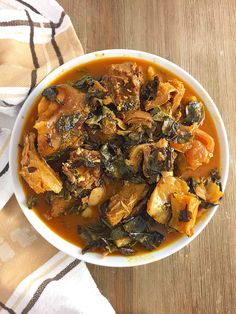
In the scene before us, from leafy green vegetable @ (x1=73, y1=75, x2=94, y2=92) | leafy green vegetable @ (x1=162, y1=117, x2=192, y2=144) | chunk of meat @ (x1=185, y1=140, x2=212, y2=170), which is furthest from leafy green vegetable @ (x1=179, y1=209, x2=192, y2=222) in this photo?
leafy green vegetable @ (x1=73, y1=75, x2=94, y2=92)

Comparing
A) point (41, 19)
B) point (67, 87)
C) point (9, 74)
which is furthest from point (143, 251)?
point (41, 19)

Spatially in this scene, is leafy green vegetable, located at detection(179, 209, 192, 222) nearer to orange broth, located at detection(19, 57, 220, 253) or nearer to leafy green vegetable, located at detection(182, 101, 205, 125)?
orange broth, located at detection(19, 57, 220, 253)

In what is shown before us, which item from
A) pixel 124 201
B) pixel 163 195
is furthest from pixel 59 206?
pixel 163 195

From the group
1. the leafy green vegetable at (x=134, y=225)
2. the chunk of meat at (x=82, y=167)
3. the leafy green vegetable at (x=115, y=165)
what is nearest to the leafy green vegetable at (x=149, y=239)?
the leafy green vegetable at (x=134, y=225)

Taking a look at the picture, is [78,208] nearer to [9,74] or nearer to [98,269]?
[98,269]

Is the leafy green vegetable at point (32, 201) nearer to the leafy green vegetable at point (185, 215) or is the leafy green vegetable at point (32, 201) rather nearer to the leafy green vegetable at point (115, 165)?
the leafy green vegetable at point (115, 165)

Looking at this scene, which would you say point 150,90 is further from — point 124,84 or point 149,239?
point 149,239

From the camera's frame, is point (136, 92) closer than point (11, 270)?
Yes
